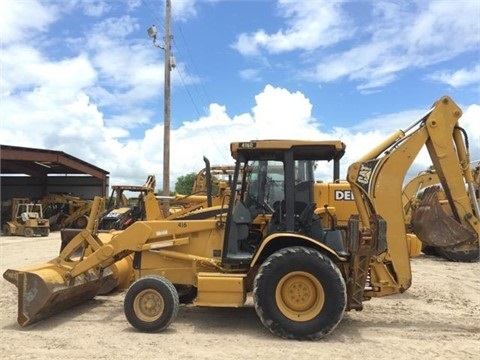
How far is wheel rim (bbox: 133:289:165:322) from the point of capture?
705 centimetres

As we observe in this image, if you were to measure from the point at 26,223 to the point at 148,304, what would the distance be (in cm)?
2343

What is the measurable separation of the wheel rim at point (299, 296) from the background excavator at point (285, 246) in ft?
0.04

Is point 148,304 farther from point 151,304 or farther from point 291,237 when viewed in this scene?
point 291,237

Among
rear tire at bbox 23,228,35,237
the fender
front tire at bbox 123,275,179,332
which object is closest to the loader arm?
the fender

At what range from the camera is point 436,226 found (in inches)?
429

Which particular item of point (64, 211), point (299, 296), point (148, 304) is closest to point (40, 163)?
point (64, 211)

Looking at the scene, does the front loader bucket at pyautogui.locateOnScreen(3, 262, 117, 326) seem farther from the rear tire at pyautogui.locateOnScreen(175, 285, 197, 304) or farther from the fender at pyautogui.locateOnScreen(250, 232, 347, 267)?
the fender at pyautogui.locateOnScreen(250, 232, 347, 267)

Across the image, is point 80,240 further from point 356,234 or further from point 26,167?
point 26,167

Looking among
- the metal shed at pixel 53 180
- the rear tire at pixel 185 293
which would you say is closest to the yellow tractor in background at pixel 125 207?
the rear tire at pixel 185 293

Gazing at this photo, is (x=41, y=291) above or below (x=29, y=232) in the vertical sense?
below

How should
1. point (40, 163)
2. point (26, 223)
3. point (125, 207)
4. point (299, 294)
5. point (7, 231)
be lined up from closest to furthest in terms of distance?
point (299, 294), point (125, 207), point (26, 223), point (7, 231), point (40, 163)

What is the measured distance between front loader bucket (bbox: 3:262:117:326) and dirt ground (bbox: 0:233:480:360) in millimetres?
175

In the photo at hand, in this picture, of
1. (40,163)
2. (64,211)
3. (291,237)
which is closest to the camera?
(291,237)

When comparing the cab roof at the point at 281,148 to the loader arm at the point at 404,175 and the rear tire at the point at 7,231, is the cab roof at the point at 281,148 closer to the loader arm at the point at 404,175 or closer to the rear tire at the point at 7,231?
the loader arm at the point at 404,175
